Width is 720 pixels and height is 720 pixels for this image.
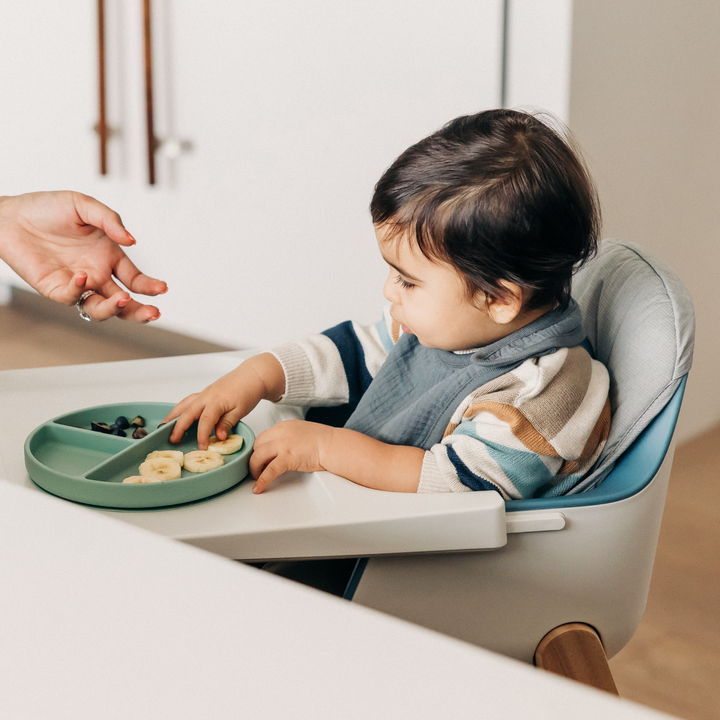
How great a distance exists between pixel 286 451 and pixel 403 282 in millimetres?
225

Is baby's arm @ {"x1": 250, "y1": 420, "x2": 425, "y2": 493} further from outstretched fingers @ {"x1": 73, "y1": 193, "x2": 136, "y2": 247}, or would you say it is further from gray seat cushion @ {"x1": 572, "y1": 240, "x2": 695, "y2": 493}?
outstretched fingers @ {"x1": 73, "y1": 193, "x2": 136, "y2": 247}

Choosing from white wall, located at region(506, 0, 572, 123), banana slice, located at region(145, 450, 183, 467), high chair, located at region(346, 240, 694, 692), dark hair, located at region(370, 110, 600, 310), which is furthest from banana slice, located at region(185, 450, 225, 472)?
white wall, located at region(506, 0, 572, 123)

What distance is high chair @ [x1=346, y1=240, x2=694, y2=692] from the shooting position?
0.67 meters

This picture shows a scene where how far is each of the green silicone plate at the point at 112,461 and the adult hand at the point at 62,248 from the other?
0.50 feet

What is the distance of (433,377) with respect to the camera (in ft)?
2.87

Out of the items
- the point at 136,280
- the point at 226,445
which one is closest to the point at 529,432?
the point at 226,445

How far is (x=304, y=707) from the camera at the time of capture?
0.26 metres

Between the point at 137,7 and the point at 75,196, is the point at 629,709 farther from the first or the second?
the point at 137,7

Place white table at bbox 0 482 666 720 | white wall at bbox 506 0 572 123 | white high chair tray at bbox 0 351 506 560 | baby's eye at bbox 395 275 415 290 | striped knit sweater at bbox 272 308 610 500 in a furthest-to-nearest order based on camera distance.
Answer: white wall at bbox 506 0 572 123, baby's eye at bbox 395 275 415 290, striped knit sweater at bbox 272 308 610 500, white high chair tray at bbox 0 351 506 560, white table at bbox 0 482 666 720

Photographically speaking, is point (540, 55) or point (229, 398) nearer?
point (229, 398)

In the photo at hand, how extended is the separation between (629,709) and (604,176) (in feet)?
4.53

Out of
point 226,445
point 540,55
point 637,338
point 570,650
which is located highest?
point 540,55

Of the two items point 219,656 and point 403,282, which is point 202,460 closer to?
point 403,282

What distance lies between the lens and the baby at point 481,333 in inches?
28.0
